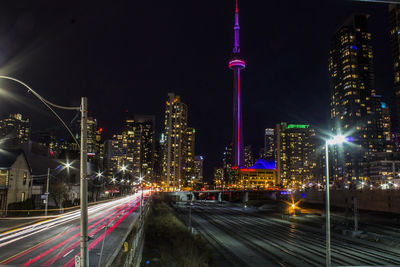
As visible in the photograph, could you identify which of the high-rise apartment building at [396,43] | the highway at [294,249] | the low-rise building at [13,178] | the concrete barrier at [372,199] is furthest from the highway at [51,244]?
the high-rise apartment building at [396,43]

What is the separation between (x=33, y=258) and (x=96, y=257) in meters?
4.33

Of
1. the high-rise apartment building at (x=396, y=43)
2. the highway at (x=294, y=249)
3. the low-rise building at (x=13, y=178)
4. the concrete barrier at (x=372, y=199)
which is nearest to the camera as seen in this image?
the highway at (x=294, y=249)

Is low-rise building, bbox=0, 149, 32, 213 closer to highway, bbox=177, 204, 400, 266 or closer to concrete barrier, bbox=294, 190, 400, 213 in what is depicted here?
highway, bbox=177, 204, 400, 266

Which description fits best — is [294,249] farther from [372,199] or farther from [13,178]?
[372,199]

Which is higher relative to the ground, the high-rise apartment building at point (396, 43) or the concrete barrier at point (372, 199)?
the high-rise apartment building at point (396, 43)

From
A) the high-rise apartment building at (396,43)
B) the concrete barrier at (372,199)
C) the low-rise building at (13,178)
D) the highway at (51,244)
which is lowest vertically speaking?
the concrete barrier at (372,199)

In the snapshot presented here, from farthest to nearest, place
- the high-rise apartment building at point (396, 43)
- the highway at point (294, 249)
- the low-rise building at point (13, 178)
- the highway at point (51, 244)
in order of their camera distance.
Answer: the high-rise apartment building at point (396, 43) → the low-rise building at point (13, 178) → the highway at point (294, 249) → the highway at point (51, 244)

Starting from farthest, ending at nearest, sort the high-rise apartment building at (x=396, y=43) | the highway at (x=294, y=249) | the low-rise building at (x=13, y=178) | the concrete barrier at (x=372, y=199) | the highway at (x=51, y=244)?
the high-rise apartment building at (x=396, y=43) → the concrete barrier at (x=372, y=199) → the low-rise building at (x=13, y=178) → the highway at (x=294, y=249) → the highway at (x=51, y=244)

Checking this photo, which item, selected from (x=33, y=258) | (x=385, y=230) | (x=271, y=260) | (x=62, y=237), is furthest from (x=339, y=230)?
(x=33, y=258)

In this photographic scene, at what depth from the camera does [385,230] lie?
60719 millimetres

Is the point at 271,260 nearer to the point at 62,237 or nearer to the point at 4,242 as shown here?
the point at 62,237

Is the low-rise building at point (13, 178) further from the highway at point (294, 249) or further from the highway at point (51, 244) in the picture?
the highway at point (294, 249)

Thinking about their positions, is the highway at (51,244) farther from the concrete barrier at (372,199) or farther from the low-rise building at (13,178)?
the concrete barrier at (372,199)

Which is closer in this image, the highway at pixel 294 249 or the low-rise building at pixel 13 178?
the highway at pixel 294 249
